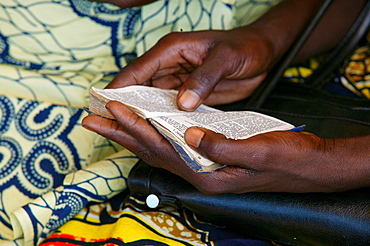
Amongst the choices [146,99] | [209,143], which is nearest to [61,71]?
[146,99]

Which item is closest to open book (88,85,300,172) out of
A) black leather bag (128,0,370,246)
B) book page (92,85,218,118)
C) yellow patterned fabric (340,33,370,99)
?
book page (92,85,218,118)

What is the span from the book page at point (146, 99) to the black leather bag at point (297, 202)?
0.43 feet

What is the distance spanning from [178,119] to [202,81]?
16cm

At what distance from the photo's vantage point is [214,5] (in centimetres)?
102

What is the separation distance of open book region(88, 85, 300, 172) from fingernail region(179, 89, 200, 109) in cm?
2

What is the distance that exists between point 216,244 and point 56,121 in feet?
1.72

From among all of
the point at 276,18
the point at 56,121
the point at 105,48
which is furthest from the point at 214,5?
the point at 56,121

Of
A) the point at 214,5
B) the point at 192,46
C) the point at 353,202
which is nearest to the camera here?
the point at 353,202

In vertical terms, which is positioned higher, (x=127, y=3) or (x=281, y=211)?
(x=127, y=3)

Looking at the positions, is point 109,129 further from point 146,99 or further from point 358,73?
point 358,73

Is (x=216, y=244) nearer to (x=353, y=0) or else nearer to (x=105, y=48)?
(x=105, y=48)

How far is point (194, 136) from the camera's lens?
538mm

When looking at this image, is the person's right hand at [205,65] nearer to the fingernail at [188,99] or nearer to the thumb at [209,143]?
the fingernail at [188,99]

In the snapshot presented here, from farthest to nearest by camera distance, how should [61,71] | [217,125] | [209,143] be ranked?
1. [61,71]
2. [217,125]
3. [209,143]
